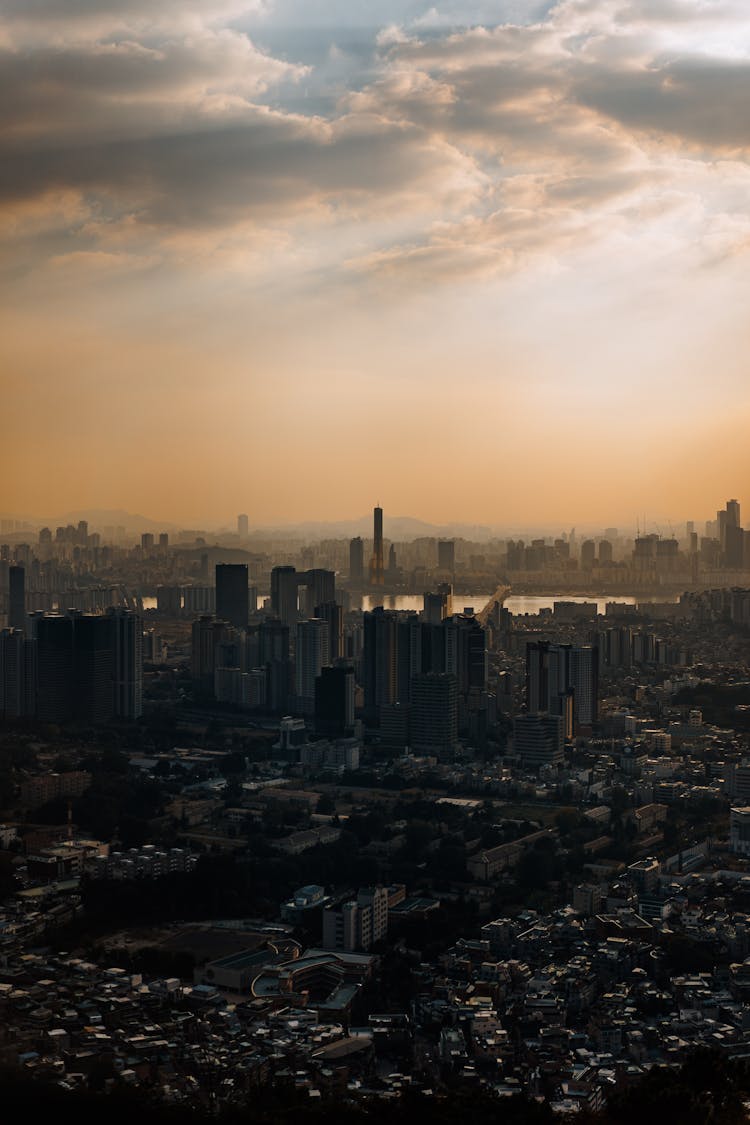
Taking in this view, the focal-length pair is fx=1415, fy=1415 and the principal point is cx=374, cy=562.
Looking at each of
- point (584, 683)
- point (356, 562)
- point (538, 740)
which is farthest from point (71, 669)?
point (356, 562)

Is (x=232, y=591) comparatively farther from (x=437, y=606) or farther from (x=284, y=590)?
(x=437, y=606)

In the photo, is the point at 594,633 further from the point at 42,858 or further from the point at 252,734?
the point at 42,858

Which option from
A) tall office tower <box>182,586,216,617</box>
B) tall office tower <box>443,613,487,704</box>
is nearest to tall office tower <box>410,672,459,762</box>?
tall office tower <box>443,613,487,704</box>

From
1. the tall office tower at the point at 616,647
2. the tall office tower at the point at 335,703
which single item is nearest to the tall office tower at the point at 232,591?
the tall office tower at the point at 616,647

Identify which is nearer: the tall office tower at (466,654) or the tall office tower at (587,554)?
the tall office tower at (466,654)

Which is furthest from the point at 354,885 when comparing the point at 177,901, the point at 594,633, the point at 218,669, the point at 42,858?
the point at 594,633

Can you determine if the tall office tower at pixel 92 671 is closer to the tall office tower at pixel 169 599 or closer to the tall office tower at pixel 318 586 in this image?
the tall office tower at pixel 318 586

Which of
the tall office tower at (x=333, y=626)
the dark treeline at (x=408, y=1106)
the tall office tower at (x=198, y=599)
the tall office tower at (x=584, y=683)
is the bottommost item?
the dark treeline at (x=408, y=1106)

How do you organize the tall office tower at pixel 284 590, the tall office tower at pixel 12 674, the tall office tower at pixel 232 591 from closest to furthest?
the tall office tower at pixel 12 674
the tall office tower at pixel 284 590
the tall office tower at pixel 232 591
